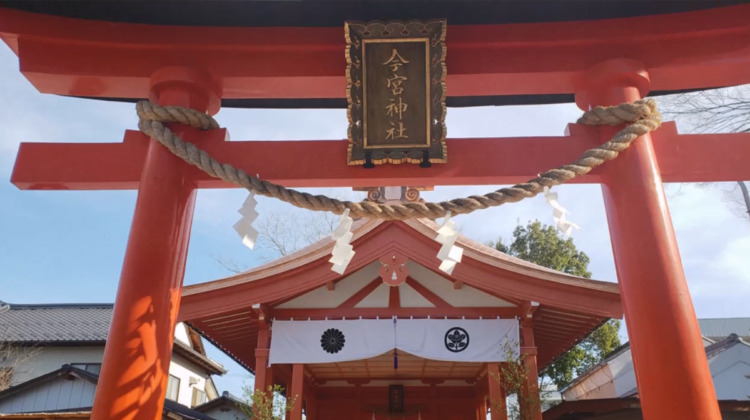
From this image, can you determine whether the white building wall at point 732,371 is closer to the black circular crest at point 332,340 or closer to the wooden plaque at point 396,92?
the black circular crest at point 332,340

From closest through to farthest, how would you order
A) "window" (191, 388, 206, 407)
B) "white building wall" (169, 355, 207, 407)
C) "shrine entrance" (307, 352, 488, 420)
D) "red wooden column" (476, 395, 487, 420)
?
"shrine entrance" (307, 352, 488, 420) < "red wooden column" (476, 395, 487, 420) < "white building wall" (169, 355, 207, 407) < "window" (191, 388, 206, 407)

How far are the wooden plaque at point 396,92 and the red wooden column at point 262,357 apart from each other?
5.50 metres

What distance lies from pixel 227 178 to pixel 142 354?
1.11 metres

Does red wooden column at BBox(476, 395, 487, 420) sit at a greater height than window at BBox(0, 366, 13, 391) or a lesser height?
lesser

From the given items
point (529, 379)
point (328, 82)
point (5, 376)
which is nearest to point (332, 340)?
point (529, 379)

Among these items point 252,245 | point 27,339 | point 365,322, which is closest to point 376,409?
point 365,322

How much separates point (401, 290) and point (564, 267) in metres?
13.4

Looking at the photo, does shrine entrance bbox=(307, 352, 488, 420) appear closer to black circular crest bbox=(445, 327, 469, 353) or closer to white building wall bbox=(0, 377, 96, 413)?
black circular crest bbox=(445, 327, 469, 353)

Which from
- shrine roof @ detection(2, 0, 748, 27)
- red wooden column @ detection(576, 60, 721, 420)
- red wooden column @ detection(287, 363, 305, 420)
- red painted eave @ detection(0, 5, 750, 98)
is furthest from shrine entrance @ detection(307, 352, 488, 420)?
shrine roof @ detection(2, 0, 748, 27)

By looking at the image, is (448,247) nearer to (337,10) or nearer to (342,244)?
(342,244)

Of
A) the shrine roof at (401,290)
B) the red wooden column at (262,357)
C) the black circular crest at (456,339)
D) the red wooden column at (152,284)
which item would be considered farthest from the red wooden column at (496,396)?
the red wooden column at (152,284)

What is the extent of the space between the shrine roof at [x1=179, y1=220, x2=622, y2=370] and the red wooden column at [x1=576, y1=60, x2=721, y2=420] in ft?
15.9

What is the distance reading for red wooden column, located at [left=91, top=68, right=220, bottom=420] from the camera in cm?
311

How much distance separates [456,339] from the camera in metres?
8.63
